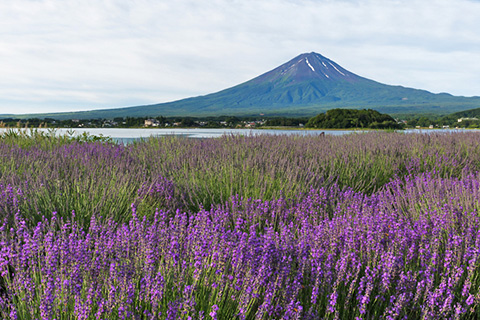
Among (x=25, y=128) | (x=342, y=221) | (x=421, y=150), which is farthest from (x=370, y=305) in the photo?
(x=25, y=128)

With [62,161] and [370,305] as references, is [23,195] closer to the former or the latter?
[62,161]

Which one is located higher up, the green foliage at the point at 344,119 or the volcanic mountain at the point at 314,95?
the volcanic mountain at the point at 314,95

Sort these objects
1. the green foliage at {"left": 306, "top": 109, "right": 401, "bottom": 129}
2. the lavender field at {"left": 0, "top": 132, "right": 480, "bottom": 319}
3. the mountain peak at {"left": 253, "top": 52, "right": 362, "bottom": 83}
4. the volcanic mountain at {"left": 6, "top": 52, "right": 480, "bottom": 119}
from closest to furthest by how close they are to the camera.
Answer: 1. the lavender field at {"left": 0, "top": 132, "right": 480, "bottom": 319}
2. the green foliage at {"left": 306, "top": 109, "right": 401, "bottom": 129}
3. the volcanic mountain at {"left": 6, "top": 52, "right": 480, "bottom": 119}
4. the mountain peak at {"left": 253, "top": 52, "right": 362, "bottom": 83}

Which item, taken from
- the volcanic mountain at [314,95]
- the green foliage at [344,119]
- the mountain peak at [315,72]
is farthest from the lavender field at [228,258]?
the mountain peak at [315,72]

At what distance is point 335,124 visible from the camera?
31891mm

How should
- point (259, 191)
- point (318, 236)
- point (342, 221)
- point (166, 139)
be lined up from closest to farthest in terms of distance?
1. point (318, 236)
2. point (342, 221)
3. point (259, 191)
4. point (166, 139)

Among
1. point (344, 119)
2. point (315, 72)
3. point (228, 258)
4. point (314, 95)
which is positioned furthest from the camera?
point (315, 72)

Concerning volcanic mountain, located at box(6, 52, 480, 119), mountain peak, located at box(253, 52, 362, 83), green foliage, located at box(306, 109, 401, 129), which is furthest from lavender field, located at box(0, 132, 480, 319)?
mountain peak, located at box(253, 52, 362, 83)

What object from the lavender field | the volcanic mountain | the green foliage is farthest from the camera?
the volcanic mountain

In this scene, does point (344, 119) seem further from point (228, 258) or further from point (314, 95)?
point (314, 95)

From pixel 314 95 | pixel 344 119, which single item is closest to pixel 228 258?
pixel 344 119

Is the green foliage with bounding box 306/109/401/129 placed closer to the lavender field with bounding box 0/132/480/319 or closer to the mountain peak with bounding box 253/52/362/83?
the lavender field with bounding box 0/132/480/319

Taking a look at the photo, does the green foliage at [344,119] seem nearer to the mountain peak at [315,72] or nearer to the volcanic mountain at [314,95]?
the volcanic mountain at [314,95]

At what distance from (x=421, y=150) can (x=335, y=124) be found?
25591 mm
